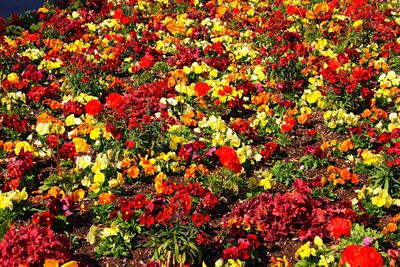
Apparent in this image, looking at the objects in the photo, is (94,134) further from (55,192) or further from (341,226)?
(341,226)

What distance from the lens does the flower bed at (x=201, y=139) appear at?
17.1 feet

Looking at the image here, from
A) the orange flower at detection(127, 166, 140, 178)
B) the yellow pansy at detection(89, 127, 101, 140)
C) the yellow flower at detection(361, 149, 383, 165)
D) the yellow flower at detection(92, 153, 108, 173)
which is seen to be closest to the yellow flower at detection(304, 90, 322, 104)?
the yellow flower at detection(361, 149, 383, 165)

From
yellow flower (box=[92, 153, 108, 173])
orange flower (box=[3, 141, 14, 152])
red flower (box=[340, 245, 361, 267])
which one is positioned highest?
red flower (box=[340, 245, 361, 267])

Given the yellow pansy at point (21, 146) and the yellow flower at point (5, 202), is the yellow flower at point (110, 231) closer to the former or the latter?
the yellow flower at point (5, 202)

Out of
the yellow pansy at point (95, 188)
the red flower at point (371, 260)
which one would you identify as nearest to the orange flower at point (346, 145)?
the red flower at point (371, 260)

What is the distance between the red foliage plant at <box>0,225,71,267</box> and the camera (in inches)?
175

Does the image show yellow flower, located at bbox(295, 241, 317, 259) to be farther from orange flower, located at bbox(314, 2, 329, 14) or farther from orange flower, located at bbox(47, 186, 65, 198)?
orange flower, located at bbox(314, 2, 329, 14)

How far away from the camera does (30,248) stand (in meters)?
4.49

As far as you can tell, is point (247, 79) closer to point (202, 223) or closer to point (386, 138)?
point (386, 138)

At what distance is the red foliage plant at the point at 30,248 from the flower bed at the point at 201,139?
2 cm

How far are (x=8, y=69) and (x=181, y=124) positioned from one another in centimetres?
333

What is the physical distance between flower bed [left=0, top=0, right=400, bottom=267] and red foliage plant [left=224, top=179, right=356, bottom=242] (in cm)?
2

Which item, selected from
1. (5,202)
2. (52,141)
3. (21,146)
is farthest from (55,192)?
(21,146)

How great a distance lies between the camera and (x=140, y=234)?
215 inches
